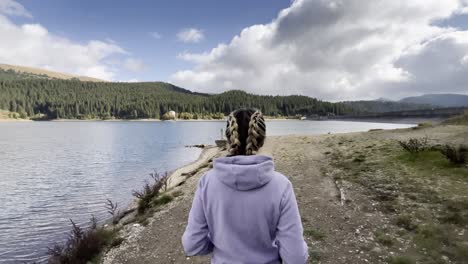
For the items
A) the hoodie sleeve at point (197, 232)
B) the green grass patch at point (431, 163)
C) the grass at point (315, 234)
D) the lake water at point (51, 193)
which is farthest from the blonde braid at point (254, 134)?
the green grass patch at point (431, 163)

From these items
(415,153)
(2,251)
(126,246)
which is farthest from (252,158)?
(415,153)

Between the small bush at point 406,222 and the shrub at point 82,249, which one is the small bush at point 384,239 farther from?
the shrub at point 82,249

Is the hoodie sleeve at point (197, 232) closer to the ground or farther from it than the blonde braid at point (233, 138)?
closer to the ground

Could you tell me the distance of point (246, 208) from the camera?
7.22 feet

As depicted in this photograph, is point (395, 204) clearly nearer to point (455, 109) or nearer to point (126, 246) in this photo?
point (126, 246)

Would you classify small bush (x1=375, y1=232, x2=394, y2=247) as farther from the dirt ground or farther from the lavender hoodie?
the lavender hoodie

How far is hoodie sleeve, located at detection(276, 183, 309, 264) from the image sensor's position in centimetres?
215

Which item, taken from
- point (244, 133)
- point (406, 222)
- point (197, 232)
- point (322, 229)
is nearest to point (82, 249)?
point (322, 229)

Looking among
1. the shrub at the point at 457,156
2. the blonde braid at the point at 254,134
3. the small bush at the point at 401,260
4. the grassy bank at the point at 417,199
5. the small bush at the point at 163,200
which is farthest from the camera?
the small bush at the point at 163,200

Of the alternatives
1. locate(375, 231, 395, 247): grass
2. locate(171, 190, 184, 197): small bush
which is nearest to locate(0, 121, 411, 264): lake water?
locate(171, 190, 184, 197): small bush

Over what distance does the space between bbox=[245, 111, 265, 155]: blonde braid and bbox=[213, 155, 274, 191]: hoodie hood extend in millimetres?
88

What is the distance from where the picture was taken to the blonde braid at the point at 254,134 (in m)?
2.26

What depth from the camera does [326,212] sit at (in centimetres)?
1005

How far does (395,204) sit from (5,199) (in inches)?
784
